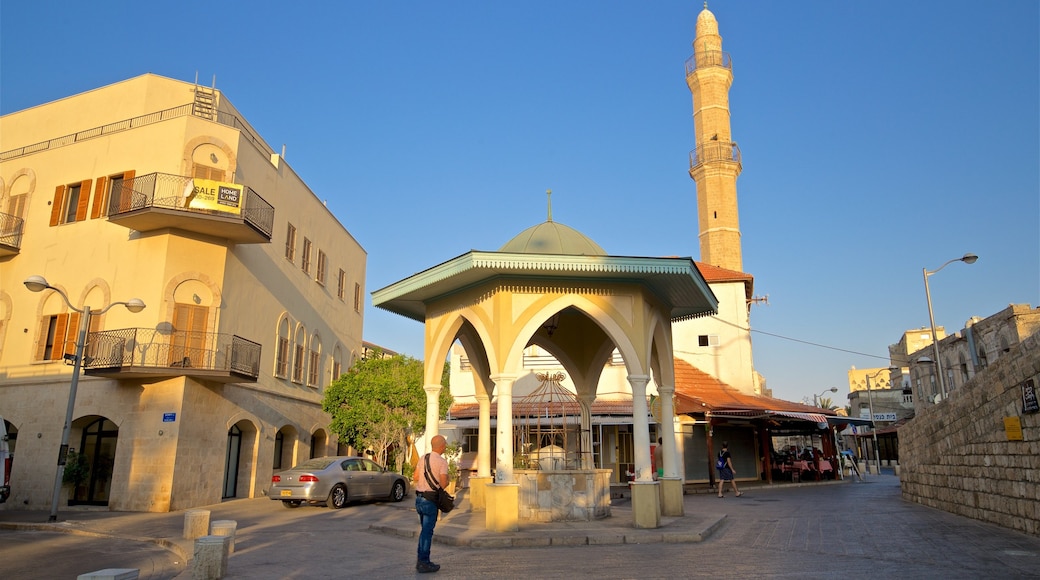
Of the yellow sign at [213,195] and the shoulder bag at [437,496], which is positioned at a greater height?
the yellow sign at [213,195]

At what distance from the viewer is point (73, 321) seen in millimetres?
20156

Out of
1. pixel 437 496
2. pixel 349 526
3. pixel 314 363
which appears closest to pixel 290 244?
pixel 314 363

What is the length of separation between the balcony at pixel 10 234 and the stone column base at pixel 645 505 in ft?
68.7

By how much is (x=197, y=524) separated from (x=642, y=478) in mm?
7391

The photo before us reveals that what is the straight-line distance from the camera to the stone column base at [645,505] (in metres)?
11.5

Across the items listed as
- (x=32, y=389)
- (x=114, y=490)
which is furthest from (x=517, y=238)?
(x=32, y=389)

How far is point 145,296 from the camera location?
62.3 feet

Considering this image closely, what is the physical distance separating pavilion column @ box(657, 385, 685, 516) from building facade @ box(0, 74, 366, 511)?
1194cm

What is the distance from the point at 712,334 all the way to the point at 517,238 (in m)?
18.8

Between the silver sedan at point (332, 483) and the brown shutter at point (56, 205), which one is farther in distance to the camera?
the brown shutter at point (56, 205)

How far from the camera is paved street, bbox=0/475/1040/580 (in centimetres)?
800

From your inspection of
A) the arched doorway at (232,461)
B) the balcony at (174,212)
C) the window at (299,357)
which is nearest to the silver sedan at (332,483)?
the arched doorway at (232,461)

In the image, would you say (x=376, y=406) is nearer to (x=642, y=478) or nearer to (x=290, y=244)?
(x=290, y=244)

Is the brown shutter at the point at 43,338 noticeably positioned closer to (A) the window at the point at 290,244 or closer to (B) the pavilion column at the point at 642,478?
(A) the window at the point at 290,244
